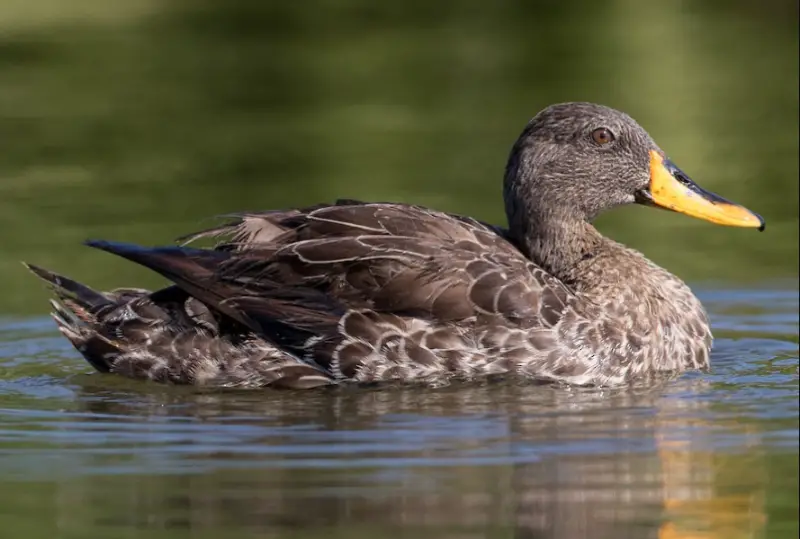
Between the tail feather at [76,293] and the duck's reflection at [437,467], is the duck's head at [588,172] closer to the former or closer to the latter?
the duck's reflection at [437,467]

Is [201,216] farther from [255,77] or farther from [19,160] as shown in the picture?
[255,77]

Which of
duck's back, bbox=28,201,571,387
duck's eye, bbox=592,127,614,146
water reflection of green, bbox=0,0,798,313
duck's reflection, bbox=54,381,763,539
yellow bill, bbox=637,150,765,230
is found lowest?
duck's reflection, bbox=54,381,763,539

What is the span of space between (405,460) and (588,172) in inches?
118

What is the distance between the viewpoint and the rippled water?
7934 millimetres

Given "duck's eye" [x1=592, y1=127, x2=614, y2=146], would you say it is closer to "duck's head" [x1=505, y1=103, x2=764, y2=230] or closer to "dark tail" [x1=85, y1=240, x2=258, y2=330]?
"duck's head" [x1=505, y1=103, x2=764, y2=230]

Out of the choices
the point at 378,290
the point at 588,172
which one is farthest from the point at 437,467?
the point at 588,172

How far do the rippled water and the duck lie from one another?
7.5 inches

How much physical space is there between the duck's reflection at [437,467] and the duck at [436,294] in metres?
0.24

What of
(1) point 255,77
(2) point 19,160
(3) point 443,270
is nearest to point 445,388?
(3) point 443,270

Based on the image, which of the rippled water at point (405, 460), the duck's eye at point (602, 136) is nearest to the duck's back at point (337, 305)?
the rippled water at point (405, 460)

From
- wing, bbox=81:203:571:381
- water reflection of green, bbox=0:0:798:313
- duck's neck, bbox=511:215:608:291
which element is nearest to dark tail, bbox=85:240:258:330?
wing, bbox=81:203:571:381

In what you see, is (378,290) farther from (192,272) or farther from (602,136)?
(602,136)

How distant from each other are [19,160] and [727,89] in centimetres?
737

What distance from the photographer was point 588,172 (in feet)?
36.4
